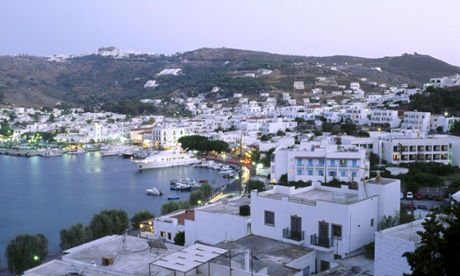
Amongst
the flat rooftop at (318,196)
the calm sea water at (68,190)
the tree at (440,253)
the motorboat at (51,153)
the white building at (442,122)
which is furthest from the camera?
the motorboat at (51,153)

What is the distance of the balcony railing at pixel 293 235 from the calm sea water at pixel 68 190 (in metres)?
7.05

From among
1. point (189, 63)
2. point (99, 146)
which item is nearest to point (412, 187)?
point (99, 146)

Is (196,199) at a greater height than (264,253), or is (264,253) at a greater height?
(264,253)

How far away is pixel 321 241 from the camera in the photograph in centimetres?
565

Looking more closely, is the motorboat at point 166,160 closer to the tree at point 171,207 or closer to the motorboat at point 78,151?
the motorboat at point 78,151

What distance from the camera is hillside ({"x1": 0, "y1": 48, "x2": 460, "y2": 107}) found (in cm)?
5672

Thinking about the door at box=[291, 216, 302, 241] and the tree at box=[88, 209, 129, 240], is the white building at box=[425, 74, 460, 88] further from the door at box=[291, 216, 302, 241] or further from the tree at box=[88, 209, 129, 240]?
the door at box=[291, 216, 302, 241]

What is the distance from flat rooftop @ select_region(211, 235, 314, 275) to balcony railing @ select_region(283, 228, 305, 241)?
0.09 m

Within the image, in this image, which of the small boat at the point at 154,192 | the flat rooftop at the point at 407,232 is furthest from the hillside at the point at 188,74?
the flat rooftop at the point at 407,232

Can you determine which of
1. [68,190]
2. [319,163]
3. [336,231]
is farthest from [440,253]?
[68,190]

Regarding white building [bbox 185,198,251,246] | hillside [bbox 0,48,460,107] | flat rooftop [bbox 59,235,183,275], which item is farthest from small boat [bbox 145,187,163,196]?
hillside [bbox 0,48,460,107]

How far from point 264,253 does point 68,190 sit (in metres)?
16.1

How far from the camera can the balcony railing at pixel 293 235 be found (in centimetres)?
581

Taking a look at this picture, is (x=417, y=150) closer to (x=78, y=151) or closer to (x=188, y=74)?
(x=78, y=151)
